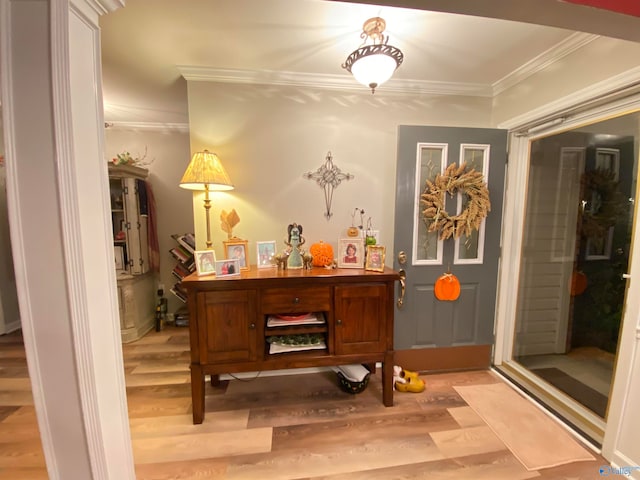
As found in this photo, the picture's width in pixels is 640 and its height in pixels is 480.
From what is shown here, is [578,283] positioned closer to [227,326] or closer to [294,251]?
[294,251]

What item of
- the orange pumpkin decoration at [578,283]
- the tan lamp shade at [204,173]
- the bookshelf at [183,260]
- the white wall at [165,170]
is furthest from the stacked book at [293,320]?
the white wall at [165,170]

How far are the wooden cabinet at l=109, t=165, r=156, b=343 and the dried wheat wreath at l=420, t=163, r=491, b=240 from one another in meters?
2.91

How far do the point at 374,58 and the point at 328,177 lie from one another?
92 centimetres

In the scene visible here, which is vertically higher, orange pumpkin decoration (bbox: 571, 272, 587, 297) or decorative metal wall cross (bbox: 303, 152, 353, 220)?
decorative metal wall cross (bbox: 303, 152, 353, 220)

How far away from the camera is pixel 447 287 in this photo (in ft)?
6.88

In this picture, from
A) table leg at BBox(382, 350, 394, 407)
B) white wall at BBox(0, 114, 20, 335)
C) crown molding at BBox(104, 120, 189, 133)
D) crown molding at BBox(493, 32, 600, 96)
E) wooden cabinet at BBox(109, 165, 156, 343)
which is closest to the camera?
crown molding at BBox(493, 32, 600, 96)

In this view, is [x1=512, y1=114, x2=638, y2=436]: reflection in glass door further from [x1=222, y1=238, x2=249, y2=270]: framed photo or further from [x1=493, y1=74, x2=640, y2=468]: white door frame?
[x1=222, y1=238, x2=249, y2=270]: framed photo

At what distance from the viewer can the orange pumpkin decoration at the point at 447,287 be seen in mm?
2094

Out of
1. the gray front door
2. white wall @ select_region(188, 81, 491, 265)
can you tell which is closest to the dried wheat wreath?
the gray front door

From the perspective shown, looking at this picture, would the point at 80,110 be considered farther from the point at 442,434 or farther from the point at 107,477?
the point at 442,434

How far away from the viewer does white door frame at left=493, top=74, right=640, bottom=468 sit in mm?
1344

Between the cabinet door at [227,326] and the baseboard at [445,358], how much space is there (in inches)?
49.6

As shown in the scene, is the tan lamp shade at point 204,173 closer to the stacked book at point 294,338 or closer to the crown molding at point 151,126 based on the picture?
the stacked book at point 294,338

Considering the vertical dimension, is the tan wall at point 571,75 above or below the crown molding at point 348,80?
below
